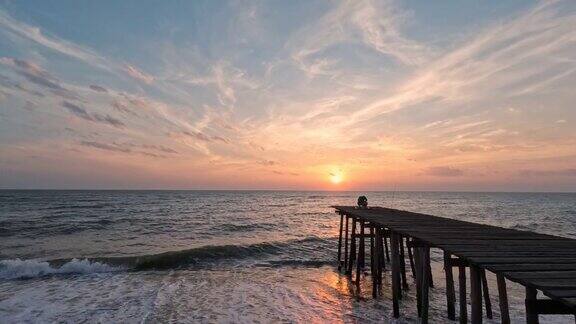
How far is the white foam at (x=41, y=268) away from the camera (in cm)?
1770

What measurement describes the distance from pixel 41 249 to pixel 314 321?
70.4 feet

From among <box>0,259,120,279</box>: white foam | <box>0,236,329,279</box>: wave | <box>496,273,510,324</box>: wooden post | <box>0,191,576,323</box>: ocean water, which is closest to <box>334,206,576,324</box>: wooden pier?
<box>496,273,510,324</box>: wooden post

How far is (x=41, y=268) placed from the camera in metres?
18.3

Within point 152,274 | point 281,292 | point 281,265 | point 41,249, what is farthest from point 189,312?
point 41,249

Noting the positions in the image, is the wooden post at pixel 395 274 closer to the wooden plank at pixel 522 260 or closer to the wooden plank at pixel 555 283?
the wooden plank at pixel 522 260

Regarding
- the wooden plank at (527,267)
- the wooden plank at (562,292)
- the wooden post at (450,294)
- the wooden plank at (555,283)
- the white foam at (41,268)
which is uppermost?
the wooden plank at (527,267)

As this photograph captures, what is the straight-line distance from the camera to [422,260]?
8867 millimetres

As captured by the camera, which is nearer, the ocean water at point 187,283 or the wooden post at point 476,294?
the wooden post at point 476,294

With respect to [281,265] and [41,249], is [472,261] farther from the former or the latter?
[41,249]

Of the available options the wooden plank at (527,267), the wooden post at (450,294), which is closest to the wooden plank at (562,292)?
the wooden plank at (527,267)

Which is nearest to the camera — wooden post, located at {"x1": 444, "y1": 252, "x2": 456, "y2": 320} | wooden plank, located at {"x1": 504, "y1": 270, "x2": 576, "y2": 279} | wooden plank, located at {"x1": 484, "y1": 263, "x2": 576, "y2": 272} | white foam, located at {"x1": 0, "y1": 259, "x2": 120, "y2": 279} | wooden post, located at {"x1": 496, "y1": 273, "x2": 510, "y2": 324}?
wooden plank, located at {"x1": 504, "y1": 270, "x2": 576, "y2": 279}

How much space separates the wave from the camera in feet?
59.7

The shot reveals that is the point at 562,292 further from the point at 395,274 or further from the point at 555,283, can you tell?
the point at 395,274

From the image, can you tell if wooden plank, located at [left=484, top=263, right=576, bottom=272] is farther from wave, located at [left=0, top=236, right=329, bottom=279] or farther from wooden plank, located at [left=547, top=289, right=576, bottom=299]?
wave, located at [left=0, top=236, right=329, bottom=279]
